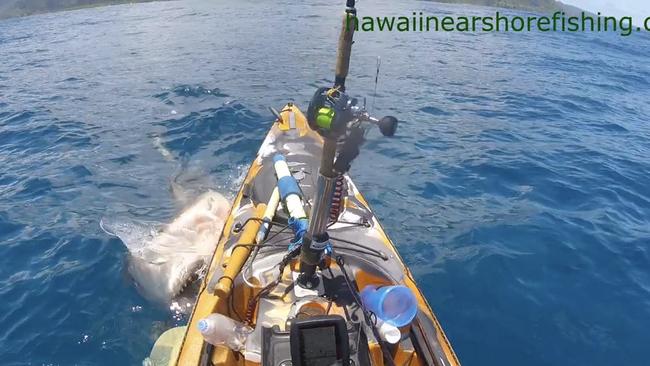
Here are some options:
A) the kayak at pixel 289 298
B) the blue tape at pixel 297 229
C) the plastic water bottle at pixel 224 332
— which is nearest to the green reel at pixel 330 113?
the kayak at pixel 289 298

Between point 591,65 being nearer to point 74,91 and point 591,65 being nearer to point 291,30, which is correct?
point 291,30

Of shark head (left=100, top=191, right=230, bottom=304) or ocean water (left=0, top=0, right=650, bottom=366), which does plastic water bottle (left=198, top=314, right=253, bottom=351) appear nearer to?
ocean water (left=0, top=0, right=650, bottom=366)

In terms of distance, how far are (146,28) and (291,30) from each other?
1128cm

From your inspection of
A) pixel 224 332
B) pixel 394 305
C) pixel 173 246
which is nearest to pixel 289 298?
pixel 224 332

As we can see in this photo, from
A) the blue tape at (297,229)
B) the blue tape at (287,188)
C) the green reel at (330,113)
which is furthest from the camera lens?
the blue tape at (287,188)

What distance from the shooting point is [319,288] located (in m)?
3.97

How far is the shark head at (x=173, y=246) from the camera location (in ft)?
21.6

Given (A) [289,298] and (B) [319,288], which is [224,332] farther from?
(B) [319,288]

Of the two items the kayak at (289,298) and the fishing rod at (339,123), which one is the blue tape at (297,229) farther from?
the fishing rod at (339,123)

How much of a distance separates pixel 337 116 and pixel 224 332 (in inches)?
78.8

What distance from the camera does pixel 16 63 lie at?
22.7 metres

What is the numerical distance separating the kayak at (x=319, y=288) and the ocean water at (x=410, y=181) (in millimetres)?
637

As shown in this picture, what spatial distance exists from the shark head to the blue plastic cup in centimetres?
356

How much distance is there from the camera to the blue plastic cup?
11.9 feet
